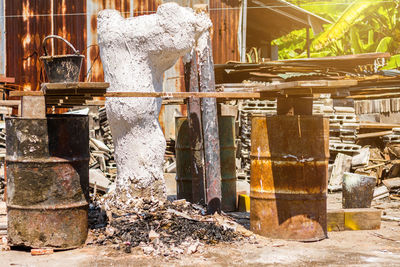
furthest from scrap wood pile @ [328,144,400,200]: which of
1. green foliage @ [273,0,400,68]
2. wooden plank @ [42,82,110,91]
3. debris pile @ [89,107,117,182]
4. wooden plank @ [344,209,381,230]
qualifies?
green foliage @ [273,0,400,68]

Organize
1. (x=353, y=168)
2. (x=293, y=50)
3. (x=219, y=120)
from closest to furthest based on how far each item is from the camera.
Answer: (x=219, y=120)
(x=353, y=168)
(x=293, y=50)

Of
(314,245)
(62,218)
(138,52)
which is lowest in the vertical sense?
(314,245)

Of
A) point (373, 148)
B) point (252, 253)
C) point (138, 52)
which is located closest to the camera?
point (252, 253)

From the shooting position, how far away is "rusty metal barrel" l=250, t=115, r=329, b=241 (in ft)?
21.6

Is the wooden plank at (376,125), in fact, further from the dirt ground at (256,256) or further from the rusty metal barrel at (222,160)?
the dirt ground at (256,256)

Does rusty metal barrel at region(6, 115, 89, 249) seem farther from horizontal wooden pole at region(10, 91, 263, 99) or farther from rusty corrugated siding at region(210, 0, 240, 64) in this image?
rusty corrugated siding at region(210, 0, 240, 64)

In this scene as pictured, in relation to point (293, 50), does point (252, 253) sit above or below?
below

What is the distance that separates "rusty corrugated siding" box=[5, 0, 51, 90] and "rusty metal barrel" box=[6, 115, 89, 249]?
26.6ft

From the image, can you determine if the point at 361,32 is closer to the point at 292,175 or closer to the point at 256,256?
the point at 292,175

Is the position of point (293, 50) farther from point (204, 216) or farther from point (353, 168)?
point (204, 216)

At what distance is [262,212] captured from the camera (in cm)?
678

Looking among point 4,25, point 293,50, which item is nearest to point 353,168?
point 4,25

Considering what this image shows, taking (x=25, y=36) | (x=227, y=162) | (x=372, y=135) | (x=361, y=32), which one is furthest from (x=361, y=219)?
(x=361, y=32)

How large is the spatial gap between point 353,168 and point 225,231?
6.35 meters
